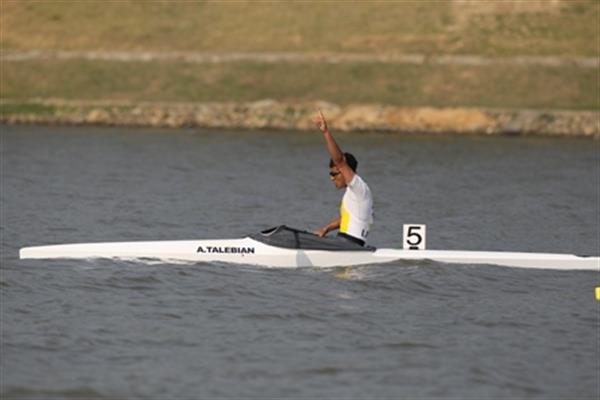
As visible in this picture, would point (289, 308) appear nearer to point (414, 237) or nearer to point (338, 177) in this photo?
point (338, 177)

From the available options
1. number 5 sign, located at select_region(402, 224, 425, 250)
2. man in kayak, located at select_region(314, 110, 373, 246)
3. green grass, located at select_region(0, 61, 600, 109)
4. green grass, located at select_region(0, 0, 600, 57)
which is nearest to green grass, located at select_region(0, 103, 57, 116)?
green grass, located at select_region(0, 61, 600, 109)

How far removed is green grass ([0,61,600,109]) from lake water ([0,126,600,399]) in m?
24.7

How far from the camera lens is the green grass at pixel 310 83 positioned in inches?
2494

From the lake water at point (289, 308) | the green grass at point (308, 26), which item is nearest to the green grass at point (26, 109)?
the green grass at point (308, 26)

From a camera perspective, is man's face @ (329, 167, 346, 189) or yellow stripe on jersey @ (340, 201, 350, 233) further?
yellow stripe on jersey @ (340, 201, 350, 233)

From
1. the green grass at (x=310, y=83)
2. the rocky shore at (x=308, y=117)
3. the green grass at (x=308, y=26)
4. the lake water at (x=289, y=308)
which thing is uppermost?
the green grass at (x=308, y=26)

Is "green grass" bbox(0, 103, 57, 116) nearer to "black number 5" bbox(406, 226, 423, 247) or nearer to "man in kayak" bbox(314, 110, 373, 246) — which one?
"black number 5" bbox(406, 226, 423, 247)

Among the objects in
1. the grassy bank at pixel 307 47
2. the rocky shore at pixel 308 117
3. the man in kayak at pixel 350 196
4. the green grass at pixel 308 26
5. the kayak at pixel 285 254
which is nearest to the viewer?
the man in kayak at pixel 350 196

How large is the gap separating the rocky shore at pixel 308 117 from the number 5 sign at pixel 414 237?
37553mm

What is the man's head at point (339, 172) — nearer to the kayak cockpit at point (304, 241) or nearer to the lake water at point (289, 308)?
the kayak cockpit at point (304, 241)

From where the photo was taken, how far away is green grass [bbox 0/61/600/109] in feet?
208

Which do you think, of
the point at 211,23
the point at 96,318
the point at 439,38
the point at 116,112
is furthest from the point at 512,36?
the point at 96,318

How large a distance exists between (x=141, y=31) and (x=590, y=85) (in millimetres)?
22521

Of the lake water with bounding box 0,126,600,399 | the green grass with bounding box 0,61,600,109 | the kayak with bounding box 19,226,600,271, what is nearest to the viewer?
the lake water with bounding box 0,126,600,399
